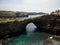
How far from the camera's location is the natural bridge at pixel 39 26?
29.8m

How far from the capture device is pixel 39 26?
1502 inches

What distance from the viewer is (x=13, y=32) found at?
106 feet

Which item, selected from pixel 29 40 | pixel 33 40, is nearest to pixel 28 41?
pixel 29 40

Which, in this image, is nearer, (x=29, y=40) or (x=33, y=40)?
(x=33, y=40)

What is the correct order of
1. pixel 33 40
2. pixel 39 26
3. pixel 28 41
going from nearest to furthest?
pixel 28 41 → pixel 33 40 → pixel 39 26

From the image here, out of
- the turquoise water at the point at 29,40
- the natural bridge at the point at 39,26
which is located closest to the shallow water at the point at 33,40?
the turquoise water at the point at 29,40

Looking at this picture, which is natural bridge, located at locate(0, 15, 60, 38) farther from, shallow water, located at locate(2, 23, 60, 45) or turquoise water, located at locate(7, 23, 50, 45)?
turquoise water, located at locate(7, 23, 50, 45)

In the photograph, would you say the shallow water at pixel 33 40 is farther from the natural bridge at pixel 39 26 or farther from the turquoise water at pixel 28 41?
the natural bridge at pixel 39 26

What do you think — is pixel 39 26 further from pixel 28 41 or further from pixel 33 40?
pixel 28 41

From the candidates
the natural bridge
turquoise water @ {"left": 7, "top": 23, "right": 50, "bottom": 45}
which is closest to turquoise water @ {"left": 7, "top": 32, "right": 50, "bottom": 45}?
turquoise water @ {"left": 7, "top": 23, "right": 50, "bottom": 45}

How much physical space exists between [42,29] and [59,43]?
17.8m

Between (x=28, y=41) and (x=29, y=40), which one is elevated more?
(x=28, y=41)

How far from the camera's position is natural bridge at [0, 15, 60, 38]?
97.9 feet

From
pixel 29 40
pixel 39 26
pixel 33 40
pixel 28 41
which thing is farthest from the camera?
pixel 39 26
